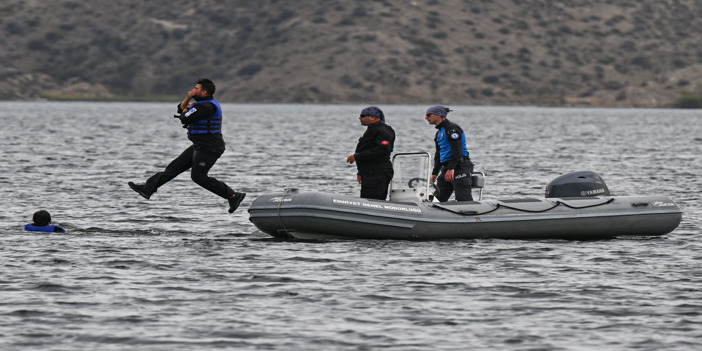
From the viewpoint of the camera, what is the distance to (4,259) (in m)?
14.4

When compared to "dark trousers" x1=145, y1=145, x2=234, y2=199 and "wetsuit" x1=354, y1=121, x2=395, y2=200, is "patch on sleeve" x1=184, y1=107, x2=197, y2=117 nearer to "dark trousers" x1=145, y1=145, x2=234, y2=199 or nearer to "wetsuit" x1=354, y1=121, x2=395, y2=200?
"dark trousers" x1=145, y1=145, x2=234, y2=199

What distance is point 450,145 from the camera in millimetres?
16656

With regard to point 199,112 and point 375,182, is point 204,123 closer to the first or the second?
point 199,112

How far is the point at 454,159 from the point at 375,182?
3.93 ft

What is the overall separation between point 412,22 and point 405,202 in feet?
357

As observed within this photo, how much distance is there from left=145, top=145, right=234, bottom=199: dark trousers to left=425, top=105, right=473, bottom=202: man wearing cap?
119 inches

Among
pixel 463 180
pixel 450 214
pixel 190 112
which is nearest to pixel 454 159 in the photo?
pixel 463 180

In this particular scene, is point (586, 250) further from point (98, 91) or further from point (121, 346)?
point (98, 91)

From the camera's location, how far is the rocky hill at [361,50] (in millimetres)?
112188

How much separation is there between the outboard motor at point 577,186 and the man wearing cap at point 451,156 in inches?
53.5

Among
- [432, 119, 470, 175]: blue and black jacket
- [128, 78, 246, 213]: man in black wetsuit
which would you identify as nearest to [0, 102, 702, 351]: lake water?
[128, 78, 246, 213]: man in black wetsuit

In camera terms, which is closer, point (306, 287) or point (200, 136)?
point (306, 287)

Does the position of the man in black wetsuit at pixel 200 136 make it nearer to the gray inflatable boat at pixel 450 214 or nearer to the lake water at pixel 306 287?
the lake water at pixel 306 287

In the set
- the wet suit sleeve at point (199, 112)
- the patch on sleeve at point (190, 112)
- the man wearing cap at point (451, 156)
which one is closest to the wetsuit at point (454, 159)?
the man wearing cap at point (451, 156)
